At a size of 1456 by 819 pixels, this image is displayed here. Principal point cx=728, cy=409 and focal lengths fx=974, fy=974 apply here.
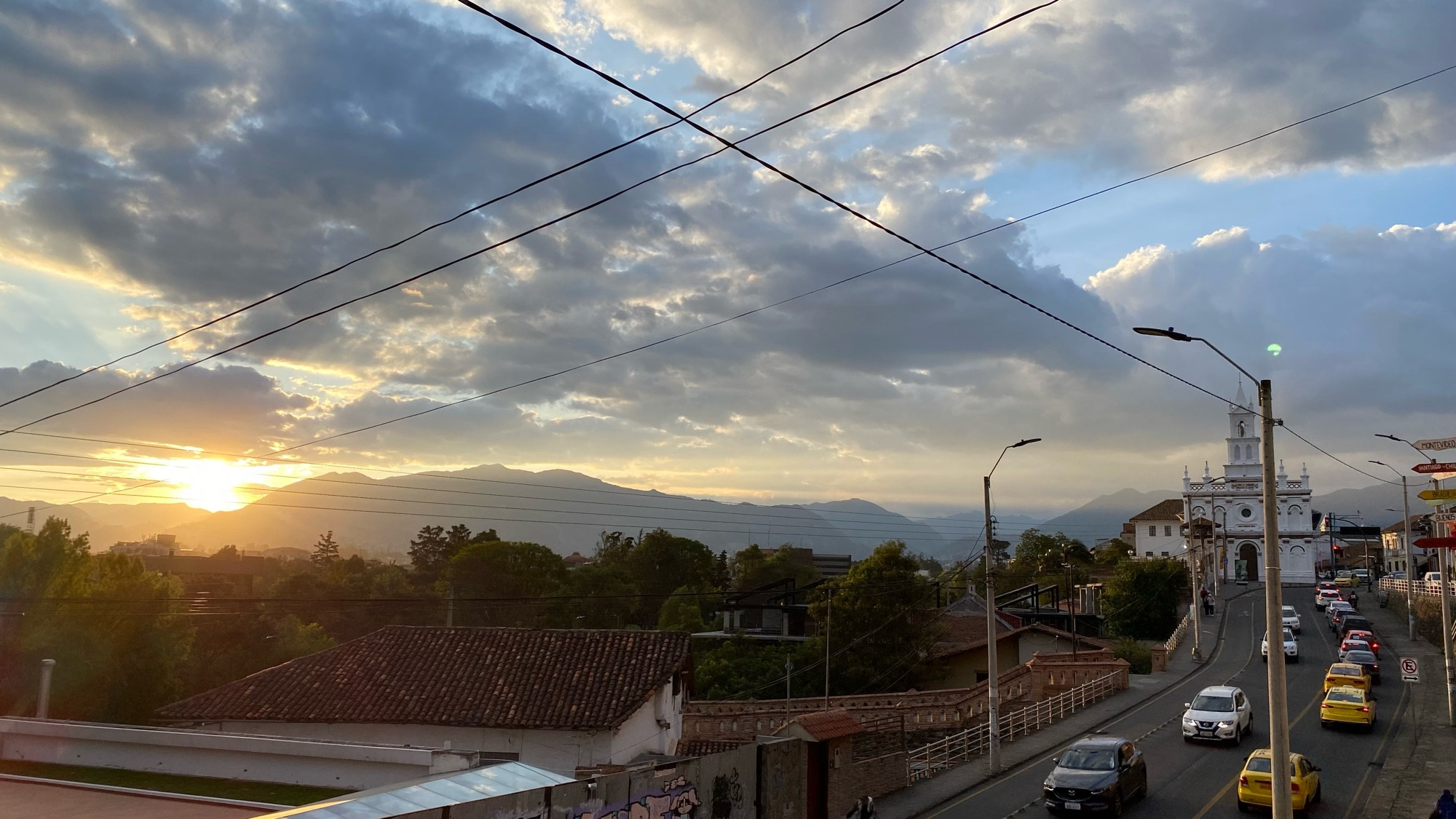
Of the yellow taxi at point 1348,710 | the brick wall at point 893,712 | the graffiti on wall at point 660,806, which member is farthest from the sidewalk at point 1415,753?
the graffiti on wall at point 660,806

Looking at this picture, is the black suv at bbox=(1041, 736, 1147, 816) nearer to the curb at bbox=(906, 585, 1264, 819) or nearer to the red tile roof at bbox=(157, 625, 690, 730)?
the curb at bbox=(906, 585, 1264, 819)

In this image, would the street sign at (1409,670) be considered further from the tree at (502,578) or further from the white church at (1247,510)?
the white church at (1247,510)

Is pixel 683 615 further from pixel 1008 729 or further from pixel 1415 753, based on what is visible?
pixel 1415 753

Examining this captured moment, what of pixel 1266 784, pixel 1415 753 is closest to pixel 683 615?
pixel 1415 753

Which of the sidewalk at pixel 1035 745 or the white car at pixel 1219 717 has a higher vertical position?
the white car at pixel 1219 717

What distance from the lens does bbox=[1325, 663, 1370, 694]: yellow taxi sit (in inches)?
1378

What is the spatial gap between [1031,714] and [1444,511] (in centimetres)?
2908

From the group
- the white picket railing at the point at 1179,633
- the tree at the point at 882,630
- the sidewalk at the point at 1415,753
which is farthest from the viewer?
the tree at the point at 882,630

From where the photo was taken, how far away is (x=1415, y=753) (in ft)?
96.0

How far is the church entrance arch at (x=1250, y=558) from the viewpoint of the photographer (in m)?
116

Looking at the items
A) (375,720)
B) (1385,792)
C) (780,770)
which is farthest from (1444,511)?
(375,720)

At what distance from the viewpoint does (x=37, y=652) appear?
3922 centimetres

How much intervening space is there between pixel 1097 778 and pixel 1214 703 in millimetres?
11360

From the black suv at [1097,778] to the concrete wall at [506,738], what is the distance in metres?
12.1
